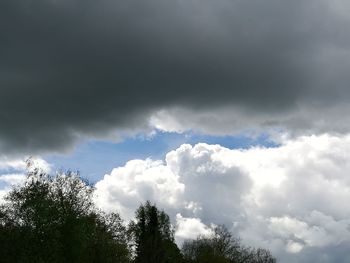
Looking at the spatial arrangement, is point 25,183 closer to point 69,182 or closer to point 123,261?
point 69,182

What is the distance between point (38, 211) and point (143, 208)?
4233cm

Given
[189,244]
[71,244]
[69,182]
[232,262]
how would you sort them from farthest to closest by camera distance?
[189,244] < [232,262] < [69,182] < [71,244]

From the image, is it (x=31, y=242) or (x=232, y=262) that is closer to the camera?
(x=31, y=242)

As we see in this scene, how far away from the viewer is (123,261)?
9419cm

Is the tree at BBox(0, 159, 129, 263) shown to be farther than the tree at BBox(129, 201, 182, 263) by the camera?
No

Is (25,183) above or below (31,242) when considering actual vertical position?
above

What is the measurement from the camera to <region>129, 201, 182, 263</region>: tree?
10238cm

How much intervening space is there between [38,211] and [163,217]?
55918 mm

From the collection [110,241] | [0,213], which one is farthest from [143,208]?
[0,213]

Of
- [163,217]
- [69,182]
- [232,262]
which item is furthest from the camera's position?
[232,262]

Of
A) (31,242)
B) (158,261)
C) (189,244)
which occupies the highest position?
(189,244)

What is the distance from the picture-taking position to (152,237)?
106 m

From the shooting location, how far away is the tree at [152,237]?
102 meters

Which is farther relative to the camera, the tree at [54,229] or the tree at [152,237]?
the tree at [152,237]
